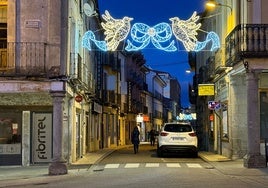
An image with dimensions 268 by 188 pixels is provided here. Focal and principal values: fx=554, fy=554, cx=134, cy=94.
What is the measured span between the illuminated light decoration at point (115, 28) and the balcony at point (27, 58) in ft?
9.14

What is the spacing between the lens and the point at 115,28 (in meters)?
23.1

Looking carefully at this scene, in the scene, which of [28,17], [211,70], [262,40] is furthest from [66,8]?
[211,70]

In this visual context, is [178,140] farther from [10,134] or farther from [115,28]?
Answer: [10,134]

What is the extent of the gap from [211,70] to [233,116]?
6.53m

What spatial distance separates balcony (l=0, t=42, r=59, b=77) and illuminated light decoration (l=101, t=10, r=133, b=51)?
2.79 meters

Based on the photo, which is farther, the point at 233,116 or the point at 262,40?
the point at 233,116

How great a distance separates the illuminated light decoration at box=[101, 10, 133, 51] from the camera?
2295 cm

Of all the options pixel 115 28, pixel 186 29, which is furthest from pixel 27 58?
pixel 186 29

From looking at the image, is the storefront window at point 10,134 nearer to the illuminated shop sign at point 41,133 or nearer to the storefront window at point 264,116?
the illuminated shop sign at point 41,133

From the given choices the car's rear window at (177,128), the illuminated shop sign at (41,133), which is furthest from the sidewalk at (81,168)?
the car's rear window at (177,128)

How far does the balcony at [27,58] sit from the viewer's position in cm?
2100

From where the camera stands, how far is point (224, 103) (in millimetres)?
27719

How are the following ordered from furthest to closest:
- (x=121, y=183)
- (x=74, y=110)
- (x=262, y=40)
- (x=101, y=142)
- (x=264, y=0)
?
(x=101, y=142) < (x=74, y=110) < (x=264, y=0) < (x=262, y=40) < (x=121, y=183)

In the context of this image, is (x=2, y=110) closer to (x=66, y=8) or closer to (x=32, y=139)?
(x=32, y=139)
